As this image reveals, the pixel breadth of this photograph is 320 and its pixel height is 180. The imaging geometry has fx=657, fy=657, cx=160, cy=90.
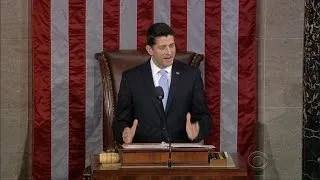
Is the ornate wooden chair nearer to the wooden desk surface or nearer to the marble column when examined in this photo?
the marble column

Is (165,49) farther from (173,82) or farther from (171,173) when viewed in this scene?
(171,173)

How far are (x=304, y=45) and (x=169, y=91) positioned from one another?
1.54 meters

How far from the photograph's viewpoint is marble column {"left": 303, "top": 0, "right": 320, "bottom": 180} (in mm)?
5578

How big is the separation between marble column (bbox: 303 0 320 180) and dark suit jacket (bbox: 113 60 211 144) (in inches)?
50.6

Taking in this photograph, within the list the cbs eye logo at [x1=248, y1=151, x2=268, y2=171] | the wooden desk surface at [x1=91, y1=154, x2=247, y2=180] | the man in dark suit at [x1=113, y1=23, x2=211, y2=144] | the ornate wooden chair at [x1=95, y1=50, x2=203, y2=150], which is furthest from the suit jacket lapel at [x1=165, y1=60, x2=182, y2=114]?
the cbs eye logo at [x1=248, y1=151, x2=268, y2=171]

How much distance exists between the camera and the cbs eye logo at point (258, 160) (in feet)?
18.9

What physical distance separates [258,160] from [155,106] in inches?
60.6

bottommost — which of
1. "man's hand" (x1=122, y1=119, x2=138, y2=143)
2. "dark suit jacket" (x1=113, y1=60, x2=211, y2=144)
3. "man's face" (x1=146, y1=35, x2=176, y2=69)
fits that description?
"man's hand" (x1=122, y1=119, x2=138, y2=143)

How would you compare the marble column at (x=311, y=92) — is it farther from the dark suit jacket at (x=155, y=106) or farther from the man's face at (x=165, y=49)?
the man's face at (x=165, y=49)

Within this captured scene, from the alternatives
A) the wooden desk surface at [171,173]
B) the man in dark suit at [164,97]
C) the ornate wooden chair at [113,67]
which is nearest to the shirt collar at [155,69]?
the man in dark suit at [164,97]

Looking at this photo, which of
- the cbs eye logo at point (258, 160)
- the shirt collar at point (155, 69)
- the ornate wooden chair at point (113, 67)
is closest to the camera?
the shirt collar at point (155, 69)

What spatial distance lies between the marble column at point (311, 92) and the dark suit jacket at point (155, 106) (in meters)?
1.28

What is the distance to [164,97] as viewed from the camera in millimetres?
4688

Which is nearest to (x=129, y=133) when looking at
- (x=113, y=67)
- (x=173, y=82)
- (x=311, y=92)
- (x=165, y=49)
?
(x=173, y=82)
